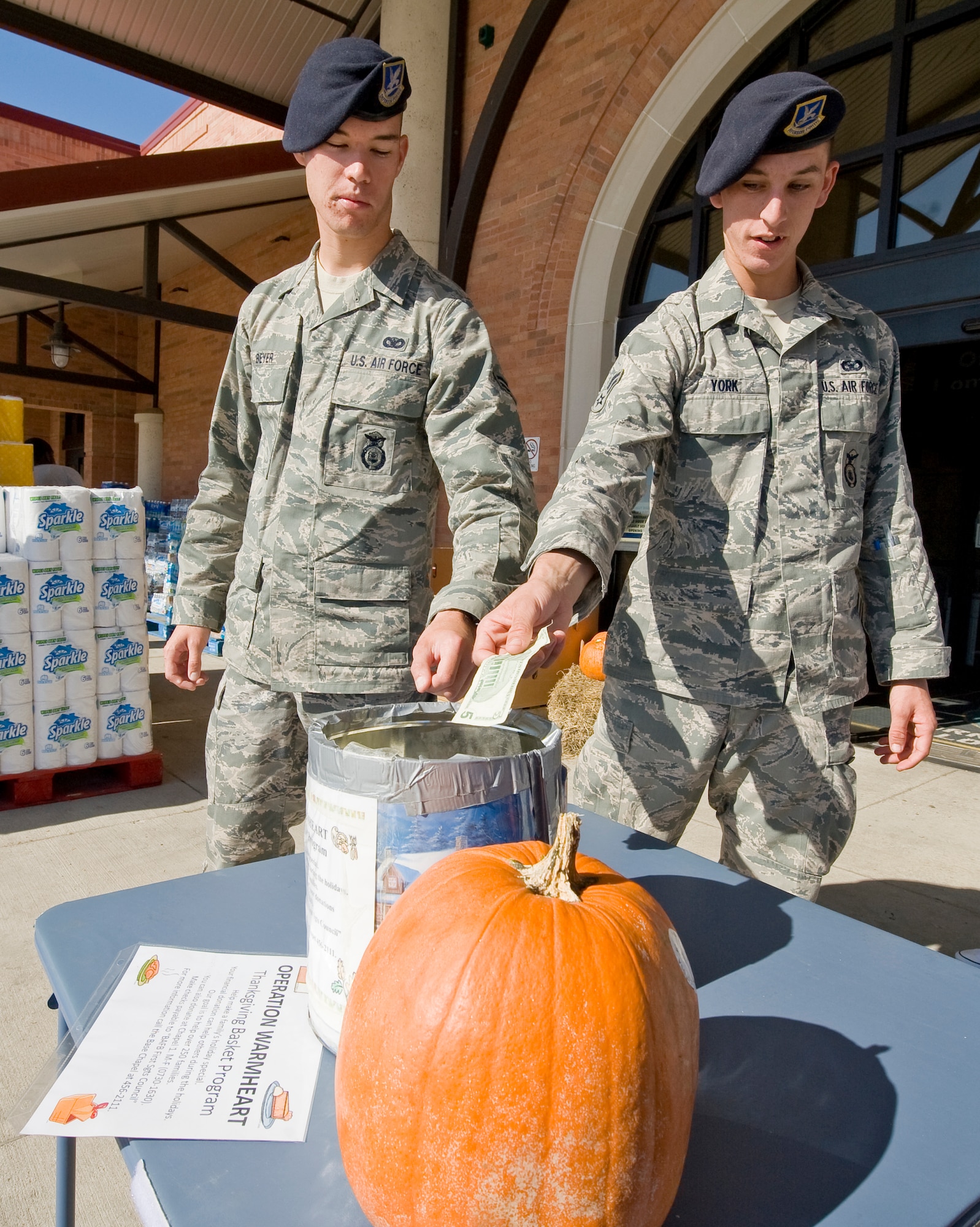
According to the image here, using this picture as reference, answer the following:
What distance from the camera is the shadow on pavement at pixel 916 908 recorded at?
9.87ft

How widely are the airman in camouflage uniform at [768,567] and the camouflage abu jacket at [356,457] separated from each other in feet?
1.09

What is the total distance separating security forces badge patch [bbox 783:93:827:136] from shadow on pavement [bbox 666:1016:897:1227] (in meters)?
1.52

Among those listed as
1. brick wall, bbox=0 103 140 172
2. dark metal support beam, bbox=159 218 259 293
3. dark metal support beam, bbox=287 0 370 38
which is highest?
brick wall, bbox=0 103 140 172

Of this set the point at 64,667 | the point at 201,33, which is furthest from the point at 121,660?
the point at 201,33

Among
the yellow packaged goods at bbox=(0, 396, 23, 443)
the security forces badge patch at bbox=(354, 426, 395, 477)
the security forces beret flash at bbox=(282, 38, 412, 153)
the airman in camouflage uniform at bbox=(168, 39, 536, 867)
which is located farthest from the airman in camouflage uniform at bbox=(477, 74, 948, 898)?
the yellow packaged goods at bbox=(0, 396, 23, 443)

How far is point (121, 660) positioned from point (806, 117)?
150 inches

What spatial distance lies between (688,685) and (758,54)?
5510mm

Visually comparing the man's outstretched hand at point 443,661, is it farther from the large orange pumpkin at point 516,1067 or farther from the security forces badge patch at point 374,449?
the security forces badge patch at point 374,449

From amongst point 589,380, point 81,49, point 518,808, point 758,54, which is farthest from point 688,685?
point 81,49

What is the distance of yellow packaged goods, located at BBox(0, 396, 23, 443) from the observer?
14.4 ft

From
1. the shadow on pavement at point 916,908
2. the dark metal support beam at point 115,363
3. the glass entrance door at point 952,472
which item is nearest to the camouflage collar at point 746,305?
the shadow on pavement at point 916,908

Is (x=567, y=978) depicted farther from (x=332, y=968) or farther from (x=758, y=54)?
(x=758, y=54)

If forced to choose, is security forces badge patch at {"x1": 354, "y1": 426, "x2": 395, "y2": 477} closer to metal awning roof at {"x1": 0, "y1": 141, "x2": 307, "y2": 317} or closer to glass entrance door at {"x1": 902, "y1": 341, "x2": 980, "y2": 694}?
metal awning roof at {"x1": 0, "y1": 141, "x2": 307, "y2": 317}

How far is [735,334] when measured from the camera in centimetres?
176
